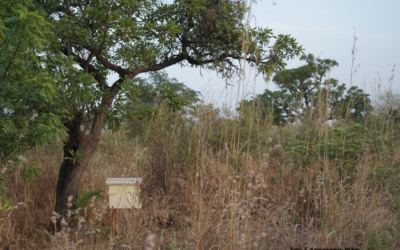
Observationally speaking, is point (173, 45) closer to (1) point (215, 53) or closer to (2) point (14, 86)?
(1) point (215, 53)

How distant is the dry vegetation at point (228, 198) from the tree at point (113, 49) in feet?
Answer: 1.52

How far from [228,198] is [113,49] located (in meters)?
2.07

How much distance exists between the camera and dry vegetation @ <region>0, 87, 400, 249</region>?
2.76 m

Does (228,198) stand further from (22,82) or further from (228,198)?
(22,82)

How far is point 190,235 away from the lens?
3.11 metres

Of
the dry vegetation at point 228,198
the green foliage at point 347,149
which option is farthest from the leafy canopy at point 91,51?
the green foliage at point 347,149

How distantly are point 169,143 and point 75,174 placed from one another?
4.89 feet

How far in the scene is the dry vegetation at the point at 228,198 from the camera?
2.76 m

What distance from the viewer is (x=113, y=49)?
384cm

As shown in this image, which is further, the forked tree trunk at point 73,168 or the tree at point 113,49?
the forked tree trunk at point 73,168

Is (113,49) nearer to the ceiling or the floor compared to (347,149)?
nearer to the ceiling

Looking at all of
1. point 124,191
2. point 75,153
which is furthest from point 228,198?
point 75,153

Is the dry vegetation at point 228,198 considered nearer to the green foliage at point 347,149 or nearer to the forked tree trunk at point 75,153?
the green foliage at point 347,149

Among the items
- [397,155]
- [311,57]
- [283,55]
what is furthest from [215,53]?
[311,57]
